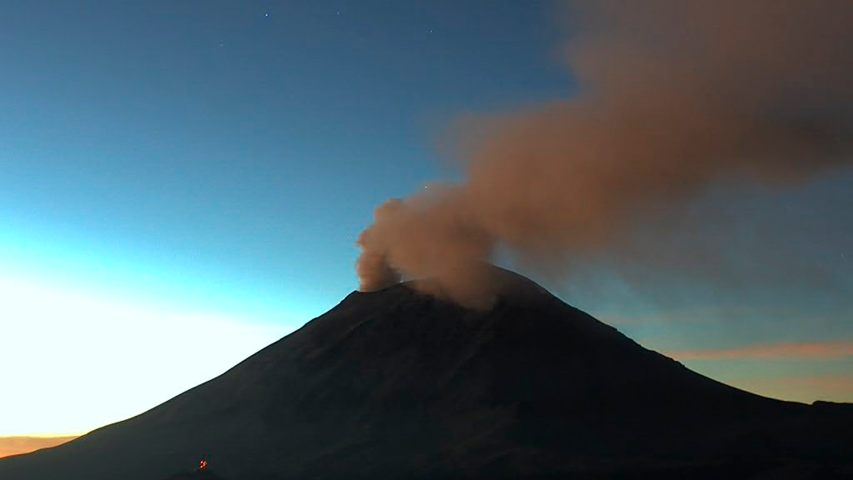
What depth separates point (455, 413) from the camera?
151 metres

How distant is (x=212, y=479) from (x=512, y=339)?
72.9 m

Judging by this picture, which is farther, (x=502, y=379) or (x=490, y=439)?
(x=502, y=379)

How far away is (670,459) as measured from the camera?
119312 millimetres

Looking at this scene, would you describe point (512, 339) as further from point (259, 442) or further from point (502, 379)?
point (259, 442)

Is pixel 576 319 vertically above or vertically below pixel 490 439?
above

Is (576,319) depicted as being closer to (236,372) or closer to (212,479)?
(236,372)

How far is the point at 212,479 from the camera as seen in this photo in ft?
368

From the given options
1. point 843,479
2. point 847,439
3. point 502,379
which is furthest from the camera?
point 502,379

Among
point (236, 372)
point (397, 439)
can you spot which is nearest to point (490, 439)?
point (397, 439)

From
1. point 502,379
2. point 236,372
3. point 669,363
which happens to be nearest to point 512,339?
point 502,379

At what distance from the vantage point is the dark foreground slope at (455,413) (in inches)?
4914

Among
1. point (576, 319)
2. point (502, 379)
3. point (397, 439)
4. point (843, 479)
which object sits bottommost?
point (843, 479)

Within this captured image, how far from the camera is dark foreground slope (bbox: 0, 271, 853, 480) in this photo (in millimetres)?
124812

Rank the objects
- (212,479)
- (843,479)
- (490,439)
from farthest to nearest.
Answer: (490,439) < (212,479) < (843,479)
